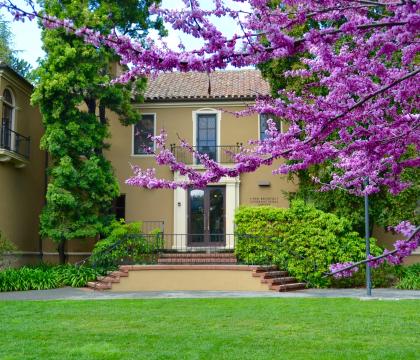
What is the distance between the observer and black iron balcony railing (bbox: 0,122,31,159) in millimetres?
18859

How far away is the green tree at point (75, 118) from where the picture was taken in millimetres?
17828

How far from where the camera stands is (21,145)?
66.2 feet

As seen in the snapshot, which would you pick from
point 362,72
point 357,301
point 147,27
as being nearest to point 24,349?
point 362,72

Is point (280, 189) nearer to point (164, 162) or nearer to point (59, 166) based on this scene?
point (59, 166)

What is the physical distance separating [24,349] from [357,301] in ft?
25.8

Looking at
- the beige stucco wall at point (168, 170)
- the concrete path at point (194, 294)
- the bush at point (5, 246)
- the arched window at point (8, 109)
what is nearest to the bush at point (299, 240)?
the concrete path at point (194, 294)

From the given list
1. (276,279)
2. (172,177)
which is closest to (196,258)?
(276,279)

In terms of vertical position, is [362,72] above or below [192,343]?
above

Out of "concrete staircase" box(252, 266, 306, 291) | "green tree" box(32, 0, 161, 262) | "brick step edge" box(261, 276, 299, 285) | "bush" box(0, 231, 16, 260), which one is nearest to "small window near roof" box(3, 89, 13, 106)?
"green tree" box(32, 0, 161, 262)

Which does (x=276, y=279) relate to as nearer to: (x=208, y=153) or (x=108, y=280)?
(x=108, y=280)

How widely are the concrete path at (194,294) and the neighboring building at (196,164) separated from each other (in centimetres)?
492

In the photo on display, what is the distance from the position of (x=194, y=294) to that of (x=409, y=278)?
6637mm

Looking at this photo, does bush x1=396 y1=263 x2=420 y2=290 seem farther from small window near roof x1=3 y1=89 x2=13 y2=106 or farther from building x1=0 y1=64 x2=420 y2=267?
small window near roof x1=3 y1=89 x2=13 y2=106

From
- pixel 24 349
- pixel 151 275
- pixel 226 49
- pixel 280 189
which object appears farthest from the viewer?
pixel 280 189
